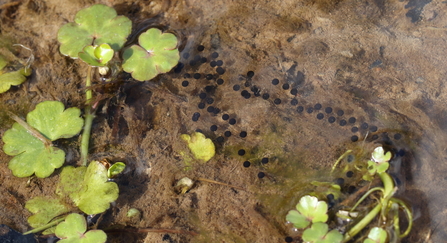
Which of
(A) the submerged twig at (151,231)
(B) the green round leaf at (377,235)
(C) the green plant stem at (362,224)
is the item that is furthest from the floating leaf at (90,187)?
(B) the green round leaf at (377,235)

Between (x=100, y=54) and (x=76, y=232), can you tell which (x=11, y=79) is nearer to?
(x=100, y=54)

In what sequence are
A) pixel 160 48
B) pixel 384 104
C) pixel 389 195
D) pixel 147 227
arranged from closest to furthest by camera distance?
pixel 389 195, pixel 147 227, pixel 384 104, pixel 160 48

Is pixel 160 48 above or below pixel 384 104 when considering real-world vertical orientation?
below

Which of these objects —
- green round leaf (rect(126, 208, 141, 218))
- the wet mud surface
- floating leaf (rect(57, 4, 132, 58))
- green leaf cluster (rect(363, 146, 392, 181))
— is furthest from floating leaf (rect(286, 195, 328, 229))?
floating leaf (rect(57, 4, 132, 58))

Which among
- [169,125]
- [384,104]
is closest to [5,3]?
[169,125]

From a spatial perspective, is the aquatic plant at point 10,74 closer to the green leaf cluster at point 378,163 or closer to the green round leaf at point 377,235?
the green leaf cluster at point 378,163

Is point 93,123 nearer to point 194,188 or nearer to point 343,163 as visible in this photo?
point 194,188

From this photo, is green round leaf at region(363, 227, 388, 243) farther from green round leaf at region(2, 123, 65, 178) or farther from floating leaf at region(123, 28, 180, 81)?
Answer: green round leaf at region(2, 123, 65, 178)
